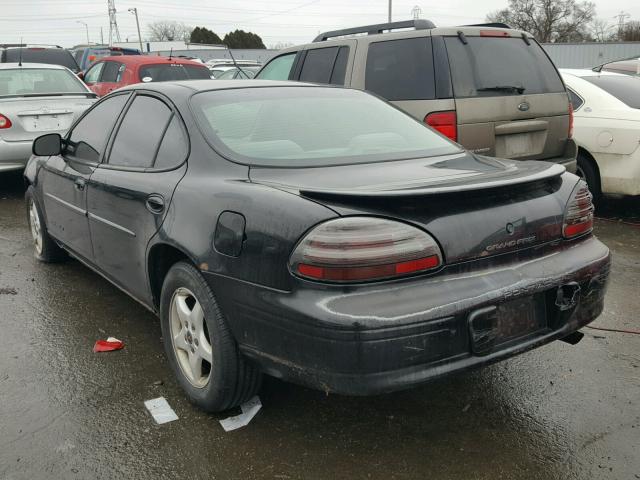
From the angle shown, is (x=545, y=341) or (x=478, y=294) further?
(x=545, y=341)

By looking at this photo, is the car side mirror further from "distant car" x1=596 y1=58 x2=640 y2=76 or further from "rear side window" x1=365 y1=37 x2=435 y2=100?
"distant car" x1=596 y1=58 x2=640 y2=76

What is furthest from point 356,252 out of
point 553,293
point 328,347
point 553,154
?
point 553,154

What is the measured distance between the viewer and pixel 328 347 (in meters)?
2.20

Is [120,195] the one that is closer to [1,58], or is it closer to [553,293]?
[553,293]

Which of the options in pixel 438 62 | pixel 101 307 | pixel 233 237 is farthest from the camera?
pixel 438 62

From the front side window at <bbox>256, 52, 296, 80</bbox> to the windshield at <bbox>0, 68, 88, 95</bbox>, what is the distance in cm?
309

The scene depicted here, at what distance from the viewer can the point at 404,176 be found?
8.67 ft

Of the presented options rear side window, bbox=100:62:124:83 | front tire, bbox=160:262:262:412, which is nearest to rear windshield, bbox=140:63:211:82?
rear side window, bbox=100:62:124:83

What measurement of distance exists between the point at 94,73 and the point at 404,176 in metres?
10.8

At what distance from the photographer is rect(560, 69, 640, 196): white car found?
6039 mm

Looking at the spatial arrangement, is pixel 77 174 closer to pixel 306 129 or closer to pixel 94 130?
pixel 94 130

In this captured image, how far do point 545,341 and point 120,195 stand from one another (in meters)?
2.22

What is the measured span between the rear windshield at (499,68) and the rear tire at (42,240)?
336 cm

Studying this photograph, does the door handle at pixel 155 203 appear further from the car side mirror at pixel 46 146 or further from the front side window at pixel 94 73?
the front side window at pixel 94 73
